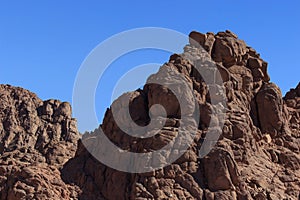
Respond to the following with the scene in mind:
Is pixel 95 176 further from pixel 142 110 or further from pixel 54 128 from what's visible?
pixel 54 128

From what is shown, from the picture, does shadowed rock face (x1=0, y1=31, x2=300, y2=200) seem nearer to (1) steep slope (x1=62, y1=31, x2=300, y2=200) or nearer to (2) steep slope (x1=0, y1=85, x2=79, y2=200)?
(1) steep slope (x1=62, y1=31, x2=300, y2=200)

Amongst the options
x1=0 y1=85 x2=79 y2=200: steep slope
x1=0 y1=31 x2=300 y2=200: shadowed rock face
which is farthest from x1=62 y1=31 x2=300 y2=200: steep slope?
x1=0 y1=85 x2=79 y2=200: steep slope

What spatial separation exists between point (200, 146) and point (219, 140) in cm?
161

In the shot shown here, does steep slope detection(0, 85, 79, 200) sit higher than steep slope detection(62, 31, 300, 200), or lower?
higher

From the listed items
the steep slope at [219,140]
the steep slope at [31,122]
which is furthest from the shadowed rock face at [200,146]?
the steep slope at [31,122]

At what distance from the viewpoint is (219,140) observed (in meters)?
47.2

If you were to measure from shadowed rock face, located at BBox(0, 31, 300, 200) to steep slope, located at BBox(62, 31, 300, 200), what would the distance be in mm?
76

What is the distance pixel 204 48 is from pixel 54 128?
222 ft

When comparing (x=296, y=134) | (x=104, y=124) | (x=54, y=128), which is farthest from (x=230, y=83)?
(x=54, y=128)

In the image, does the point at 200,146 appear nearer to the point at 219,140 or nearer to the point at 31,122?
the point at 219,140

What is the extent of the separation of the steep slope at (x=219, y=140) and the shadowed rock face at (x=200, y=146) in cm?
8

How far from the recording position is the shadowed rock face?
4503 centimetres

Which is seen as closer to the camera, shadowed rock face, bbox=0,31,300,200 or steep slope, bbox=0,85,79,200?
Answer: shadowed rock face, bbox=0,31,300,200

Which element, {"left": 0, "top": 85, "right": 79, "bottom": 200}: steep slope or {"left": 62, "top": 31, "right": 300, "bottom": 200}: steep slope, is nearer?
{"left": 62, "top": 31, "right": 300, "bottom": 200}: steep slope
